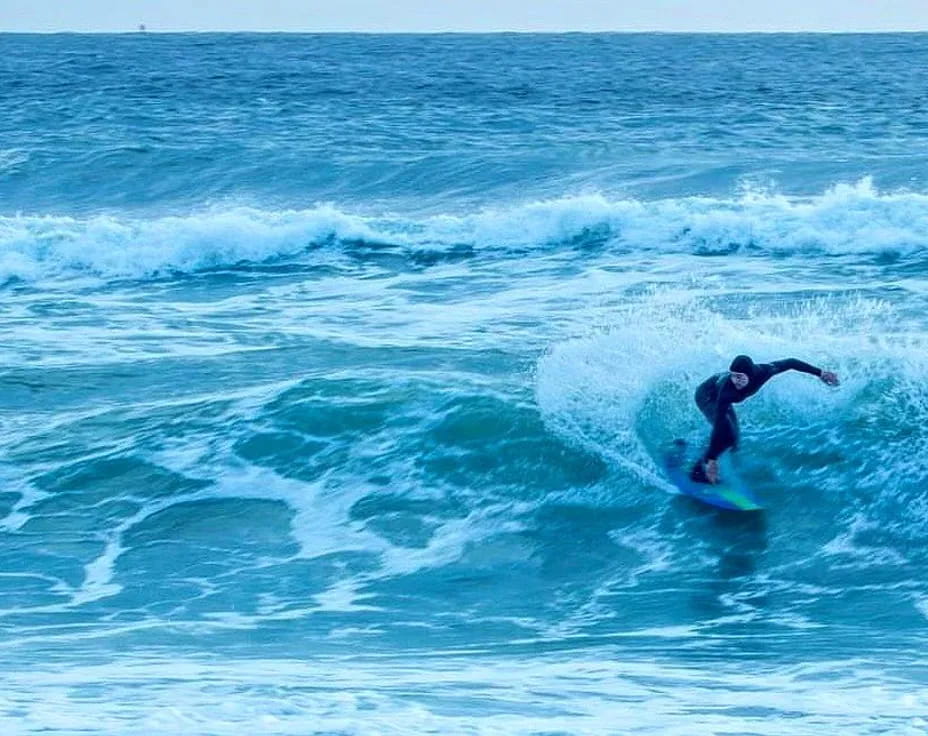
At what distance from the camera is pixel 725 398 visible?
11.9 m

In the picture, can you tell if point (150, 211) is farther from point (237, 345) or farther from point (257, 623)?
point (257, 623)

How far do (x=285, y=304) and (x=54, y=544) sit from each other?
7.68 metres

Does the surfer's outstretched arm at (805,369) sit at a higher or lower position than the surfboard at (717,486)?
higher

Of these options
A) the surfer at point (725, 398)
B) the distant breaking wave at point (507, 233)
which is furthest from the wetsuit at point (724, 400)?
the distant breaking wave at point (507, 233)

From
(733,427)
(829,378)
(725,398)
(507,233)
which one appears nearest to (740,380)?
(725,398)

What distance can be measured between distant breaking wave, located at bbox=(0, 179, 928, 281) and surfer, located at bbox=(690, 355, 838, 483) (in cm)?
921

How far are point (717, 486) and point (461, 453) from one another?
7.33ft

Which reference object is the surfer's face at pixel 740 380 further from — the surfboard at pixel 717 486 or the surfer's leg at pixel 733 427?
the surfboard at pixel 717 486

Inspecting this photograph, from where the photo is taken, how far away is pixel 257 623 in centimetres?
996

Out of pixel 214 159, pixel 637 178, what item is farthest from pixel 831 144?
pixel 214 159

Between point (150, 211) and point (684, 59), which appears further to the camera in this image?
point (684, 59)

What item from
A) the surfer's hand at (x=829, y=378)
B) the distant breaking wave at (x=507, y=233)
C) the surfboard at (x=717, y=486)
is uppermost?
the distant breaking wave at (x=507, y=233)

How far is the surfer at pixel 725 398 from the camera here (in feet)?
38.5

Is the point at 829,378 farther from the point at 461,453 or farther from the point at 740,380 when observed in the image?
the point at 461,453
